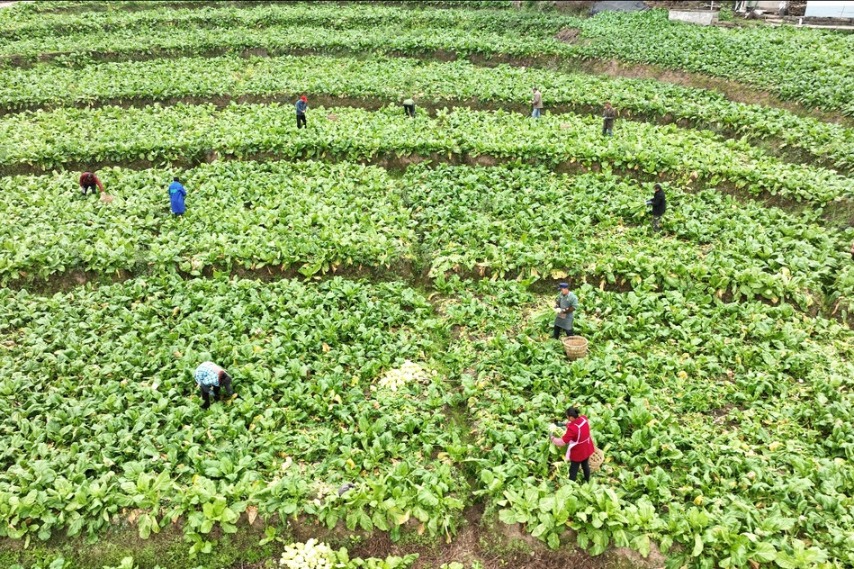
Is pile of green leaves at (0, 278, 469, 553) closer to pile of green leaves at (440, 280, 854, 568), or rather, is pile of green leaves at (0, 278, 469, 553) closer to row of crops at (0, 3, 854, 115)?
pile of green leaves at (440, 280, 854, 568)

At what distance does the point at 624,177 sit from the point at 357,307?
11570 mm

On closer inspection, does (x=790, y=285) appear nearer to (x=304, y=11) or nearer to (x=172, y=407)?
(x=172, y=407)

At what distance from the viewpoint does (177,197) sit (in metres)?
16.9

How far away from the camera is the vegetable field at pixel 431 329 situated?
29.3ft

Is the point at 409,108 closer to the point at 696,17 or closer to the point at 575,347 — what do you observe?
the point at 575,347

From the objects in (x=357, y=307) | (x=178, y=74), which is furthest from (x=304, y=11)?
(x=357, y=307)

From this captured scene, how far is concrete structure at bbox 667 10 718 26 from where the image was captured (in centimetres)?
3762

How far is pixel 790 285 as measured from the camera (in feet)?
45.3

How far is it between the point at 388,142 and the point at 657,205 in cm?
1065

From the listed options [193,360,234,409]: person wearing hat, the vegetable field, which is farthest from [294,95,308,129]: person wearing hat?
[193,360,234,409]: person wearing hat

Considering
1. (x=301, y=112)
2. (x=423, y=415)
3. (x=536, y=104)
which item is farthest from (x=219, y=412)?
(x=536, y=104)

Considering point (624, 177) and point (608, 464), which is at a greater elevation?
point (624, 177)

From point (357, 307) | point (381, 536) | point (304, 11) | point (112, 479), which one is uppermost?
point (304, 11)

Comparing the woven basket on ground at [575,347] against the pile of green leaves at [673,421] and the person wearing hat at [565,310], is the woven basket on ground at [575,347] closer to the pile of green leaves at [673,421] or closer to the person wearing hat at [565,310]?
the pile of green leaves at [673,421]
